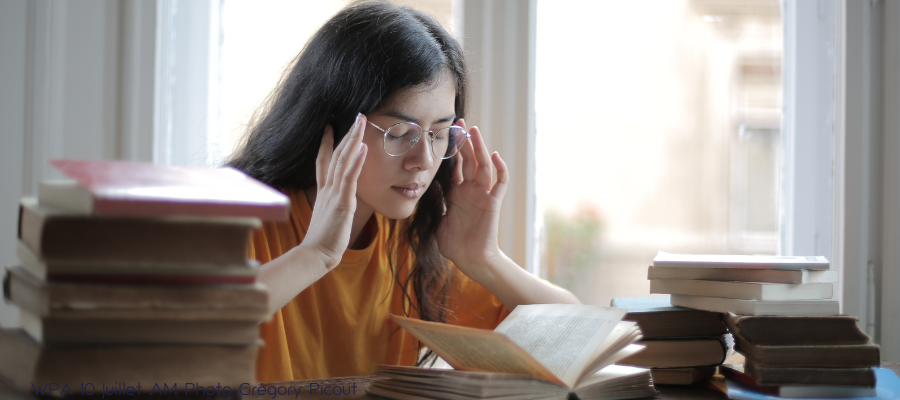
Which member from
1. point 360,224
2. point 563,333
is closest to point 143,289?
point 563,333

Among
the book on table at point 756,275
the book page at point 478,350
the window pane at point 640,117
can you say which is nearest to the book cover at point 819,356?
the book on table at point 756,275

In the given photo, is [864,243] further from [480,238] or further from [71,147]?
[71,147]

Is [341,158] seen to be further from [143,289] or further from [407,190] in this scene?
[143,289]

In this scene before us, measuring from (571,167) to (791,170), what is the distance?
699 mm

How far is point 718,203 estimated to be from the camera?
204 centimetres

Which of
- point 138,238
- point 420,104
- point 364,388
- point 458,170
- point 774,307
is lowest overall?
point 364,388

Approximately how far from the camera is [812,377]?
2.88 ft

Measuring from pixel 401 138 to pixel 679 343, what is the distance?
63cm

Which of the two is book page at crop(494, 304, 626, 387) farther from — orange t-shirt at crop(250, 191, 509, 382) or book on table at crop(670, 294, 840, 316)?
orange t-shirt at crop(250, 191, 509, 382)

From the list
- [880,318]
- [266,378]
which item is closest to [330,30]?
[266,378]

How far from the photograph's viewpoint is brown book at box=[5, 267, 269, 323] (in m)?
0.53

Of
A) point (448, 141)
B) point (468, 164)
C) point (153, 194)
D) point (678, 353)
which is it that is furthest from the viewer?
→ point (468, 164)

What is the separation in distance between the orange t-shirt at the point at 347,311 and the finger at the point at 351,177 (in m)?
0.28

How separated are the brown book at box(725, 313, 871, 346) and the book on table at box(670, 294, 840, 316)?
2 cm
